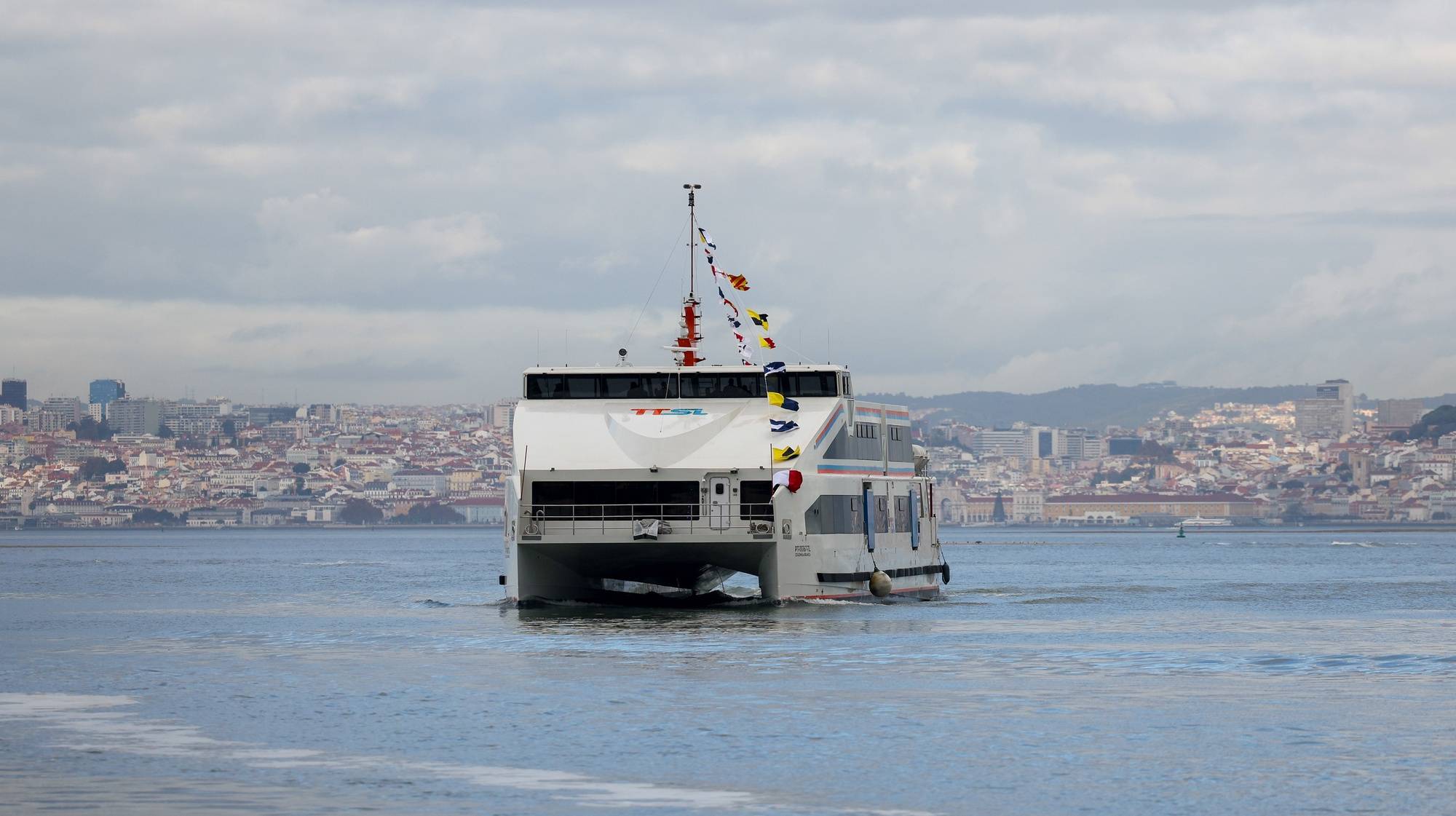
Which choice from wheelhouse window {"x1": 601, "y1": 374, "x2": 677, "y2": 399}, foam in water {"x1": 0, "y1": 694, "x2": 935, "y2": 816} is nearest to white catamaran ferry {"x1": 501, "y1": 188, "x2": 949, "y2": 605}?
wheelhouse window {"x1": 601, "y1": 374, "x2": 677, "y2": 399}

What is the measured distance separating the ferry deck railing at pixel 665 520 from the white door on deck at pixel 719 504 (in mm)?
14

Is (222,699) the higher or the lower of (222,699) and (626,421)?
the lower

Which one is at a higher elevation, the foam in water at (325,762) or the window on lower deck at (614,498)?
the window on lower deck at (614,498)

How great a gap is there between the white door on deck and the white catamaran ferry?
32mm

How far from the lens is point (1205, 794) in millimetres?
19031

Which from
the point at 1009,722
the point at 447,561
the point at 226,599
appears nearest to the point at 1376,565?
the point at 447,561

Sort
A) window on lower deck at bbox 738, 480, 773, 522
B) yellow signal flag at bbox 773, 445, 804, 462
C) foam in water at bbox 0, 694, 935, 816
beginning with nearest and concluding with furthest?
foam in water at bbox 0, 694, 935, 816, window on lower deck at bbox 738, 480, 773, 522, yellow signal flag at bbox 773, 445, 804, 462

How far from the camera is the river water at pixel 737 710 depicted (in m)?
19.0

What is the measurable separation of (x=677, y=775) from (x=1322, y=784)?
20.7 ft

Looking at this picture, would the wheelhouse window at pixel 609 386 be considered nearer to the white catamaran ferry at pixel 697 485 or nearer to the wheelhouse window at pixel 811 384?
the white catamaran ferry at pixel 697 485

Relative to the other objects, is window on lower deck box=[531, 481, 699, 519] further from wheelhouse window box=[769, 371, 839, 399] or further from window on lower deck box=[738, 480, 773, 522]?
wheelhouse window box=[769, 371, 839, 399]

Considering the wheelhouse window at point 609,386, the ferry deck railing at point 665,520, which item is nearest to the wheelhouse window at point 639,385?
the wheelhouse window at point 609,386

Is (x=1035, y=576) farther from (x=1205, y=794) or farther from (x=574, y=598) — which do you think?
(x=1205, y=794)

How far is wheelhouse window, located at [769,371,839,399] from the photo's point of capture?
1715 inches
